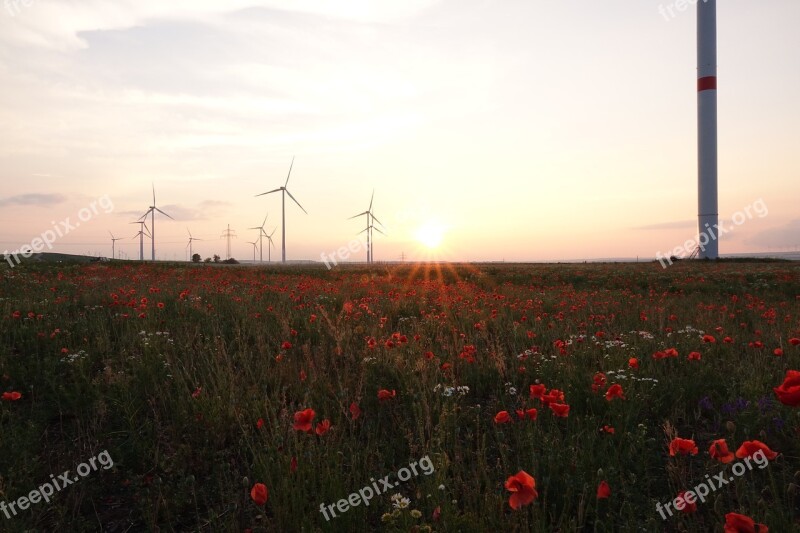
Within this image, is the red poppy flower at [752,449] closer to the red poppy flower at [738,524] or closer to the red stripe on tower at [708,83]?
the red poppy flower at [738,524]

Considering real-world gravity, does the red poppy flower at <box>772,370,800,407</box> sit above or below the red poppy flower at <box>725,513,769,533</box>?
above

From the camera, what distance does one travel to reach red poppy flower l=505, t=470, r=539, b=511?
76.8 inches

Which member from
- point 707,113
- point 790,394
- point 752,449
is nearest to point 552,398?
point 752,449

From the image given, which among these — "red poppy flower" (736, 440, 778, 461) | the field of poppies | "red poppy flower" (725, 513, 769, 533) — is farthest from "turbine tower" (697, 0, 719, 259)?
"red poppy flower" (725, 513, 769, 533)

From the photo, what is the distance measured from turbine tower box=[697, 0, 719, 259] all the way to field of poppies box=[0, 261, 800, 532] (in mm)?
47475

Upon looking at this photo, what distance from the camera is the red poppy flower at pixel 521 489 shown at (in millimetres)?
1950

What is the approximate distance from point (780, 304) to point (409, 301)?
28.5 feet

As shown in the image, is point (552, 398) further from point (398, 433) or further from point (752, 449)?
point (398, 433)

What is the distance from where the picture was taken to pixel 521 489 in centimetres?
200

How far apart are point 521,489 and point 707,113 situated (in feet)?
181

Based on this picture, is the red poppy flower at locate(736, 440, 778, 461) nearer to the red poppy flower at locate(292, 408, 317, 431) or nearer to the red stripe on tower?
the red poppy flower at locate(292, 408, 317, 431)

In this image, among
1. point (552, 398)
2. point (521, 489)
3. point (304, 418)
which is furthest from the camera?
point (552, 398)

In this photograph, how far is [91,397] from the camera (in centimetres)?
454

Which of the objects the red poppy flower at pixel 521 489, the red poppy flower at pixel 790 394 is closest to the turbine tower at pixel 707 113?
the red poppy flower at pixel 790 394
